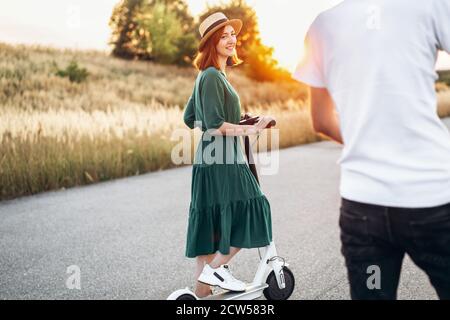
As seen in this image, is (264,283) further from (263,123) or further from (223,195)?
(263,123)

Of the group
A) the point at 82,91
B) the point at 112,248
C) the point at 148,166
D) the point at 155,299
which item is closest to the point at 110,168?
the point at 148,166

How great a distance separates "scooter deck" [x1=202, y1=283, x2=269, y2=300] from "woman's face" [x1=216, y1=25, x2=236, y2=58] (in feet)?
4.79

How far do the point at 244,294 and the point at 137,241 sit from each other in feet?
7.77

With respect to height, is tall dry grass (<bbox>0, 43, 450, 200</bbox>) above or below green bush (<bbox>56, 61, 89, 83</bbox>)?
below

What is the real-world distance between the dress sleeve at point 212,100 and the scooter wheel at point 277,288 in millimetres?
1148

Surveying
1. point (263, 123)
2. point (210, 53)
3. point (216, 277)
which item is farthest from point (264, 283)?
point (210, 53)

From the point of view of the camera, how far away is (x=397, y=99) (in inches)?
66.6

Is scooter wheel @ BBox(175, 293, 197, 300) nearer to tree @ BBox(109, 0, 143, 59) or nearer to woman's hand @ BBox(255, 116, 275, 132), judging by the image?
woman's hand @ BBox(255, 116, 275, 132)

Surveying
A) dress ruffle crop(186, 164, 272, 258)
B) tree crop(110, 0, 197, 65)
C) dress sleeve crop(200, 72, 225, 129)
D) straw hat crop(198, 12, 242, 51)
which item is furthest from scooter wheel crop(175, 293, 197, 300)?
tree crop(110, 0, 197, 65)

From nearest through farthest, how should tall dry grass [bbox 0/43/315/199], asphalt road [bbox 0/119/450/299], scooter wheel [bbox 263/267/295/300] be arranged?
1. scooter wheel [bbox 263/267/295/300]
2. asphalt road [bbox 0/119/450/299]
3. tall dry grass [bbox 0/43/315/199]

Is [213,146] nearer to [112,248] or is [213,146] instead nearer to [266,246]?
[266,246]

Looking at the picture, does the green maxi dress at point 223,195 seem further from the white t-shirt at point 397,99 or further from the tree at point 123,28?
the tree at point 123,28

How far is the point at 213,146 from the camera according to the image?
3.48 m

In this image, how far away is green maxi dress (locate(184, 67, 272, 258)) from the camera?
347 centimetres
